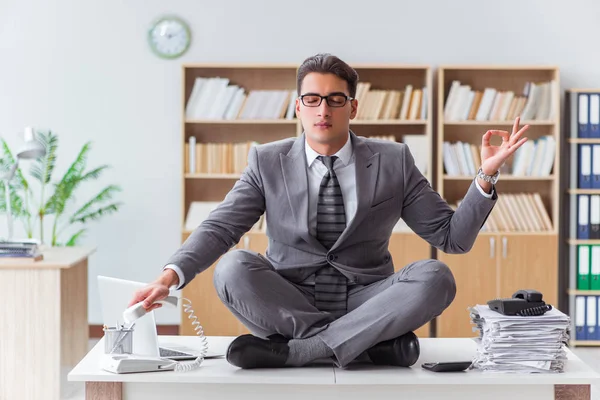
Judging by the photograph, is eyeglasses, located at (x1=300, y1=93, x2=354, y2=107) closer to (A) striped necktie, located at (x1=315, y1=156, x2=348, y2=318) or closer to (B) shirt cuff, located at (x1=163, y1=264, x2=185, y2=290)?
(A) striped necktie, located at (x1=315, y1=156, x2=348, y2=318)

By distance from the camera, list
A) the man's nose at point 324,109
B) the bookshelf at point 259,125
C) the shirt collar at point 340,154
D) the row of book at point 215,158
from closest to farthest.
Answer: the man's nose at point 324,109, the shirt collar at point 340,154, the bookshelf at point 259,125, the row of book at point 215,158

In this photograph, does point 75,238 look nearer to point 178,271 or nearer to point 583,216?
point 178,271

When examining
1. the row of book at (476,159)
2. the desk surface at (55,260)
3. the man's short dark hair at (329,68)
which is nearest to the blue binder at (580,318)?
the row of book at (476,159)

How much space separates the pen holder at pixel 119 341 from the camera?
7.62 ft

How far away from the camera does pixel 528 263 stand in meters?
4.89

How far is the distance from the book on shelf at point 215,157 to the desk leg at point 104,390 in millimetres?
2816

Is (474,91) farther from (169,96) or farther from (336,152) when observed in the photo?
(336,152)

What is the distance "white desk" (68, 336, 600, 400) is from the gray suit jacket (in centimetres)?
40

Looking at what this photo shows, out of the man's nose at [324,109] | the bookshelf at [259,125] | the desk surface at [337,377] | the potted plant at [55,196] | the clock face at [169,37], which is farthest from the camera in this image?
the clock face at [169,37]

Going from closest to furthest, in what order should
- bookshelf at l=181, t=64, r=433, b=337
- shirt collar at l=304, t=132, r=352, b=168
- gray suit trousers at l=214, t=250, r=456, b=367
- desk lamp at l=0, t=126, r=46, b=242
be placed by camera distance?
gray suit trousers at l=214, t=250, r=456, b=367, shirt collar at l=304, t=132, r=352, b=168, desk lamp at l=0, t=126, r=46, b=242, bookshelf at l=181, t=64, r=433, b=337

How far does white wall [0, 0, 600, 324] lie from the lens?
17.0 ft

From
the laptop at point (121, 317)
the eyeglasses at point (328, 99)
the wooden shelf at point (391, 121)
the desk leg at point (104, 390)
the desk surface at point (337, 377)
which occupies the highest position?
the wooden shelf at point (391, 121)

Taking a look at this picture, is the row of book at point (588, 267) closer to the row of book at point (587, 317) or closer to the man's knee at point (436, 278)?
the row of book at point (587, 317)

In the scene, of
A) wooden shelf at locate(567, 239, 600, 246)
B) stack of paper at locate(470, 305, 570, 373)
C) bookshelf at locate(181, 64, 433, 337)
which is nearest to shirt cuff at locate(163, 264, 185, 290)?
stack of paper at locate(470, 305, 570, 373)
